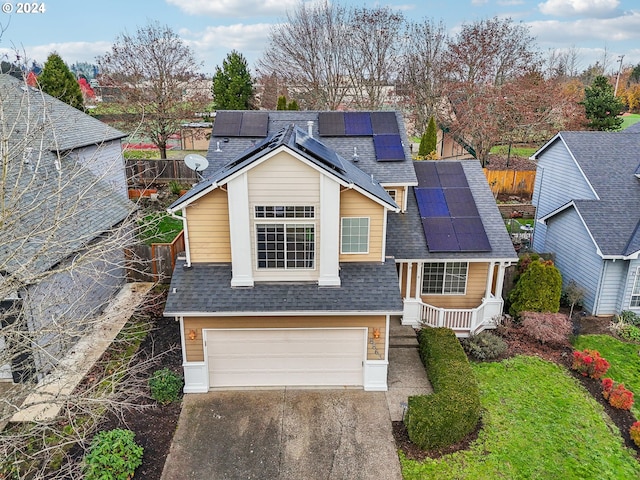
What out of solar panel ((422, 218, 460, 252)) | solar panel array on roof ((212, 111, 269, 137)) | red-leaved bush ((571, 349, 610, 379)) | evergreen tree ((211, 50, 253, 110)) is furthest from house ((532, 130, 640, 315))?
evergreen tree ((211, 50, 253, 110))

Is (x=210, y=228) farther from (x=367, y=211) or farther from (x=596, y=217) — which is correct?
(x=596, y=217)

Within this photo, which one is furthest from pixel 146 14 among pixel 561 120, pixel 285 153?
pixel 561 120

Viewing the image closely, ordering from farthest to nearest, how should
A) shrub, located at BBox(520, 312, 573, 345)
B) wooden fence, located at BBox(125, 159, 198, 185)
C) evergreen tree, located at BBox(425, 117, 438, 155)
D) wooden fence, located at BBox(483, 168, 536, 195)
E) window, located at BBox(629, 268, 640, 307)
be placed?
evergreen tree, located at BBox(425, 117, 438, 155)
wooden fence, located at BBox(125, 159, 198, 185)
wooden fence, located at BBox(483, 168, 536, 195)
window, located at BBox(629, 268, 640, 307)
shrub, located at BBox(520, 312, 573, 345)

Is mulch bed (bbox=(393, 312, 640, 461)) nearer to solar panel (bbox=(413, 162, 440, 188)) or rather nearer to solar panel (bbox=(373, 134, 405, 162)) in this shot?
solar panel (bbox=(413, 162, 440, 188))

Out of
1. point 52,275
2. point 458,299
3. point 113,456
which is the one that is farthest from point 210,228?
point 458,299

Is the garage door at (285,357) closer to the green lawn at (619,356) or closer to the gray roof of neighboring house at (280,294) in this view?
the gray roof of neighboring house at (280,294)

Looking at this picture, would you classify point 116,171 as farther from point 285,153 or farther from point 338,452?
point 338,452
